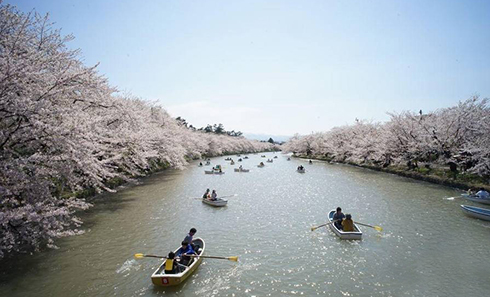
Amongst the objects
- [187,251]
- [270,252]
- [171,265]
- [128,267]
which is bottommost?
[270,252]

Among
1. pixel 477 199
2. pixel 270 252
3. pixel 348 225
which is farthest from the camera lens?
pixel 477 199

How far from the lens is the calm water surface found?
9.17 metres

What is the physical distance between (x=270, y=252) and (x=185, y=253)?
3.90 m

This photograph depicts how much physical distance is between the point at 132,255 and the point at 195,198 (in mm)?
11008

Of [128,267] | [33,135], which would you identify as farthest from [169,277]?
[33,135]

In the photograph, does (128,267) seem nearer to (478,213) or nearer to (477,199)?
(478,213)

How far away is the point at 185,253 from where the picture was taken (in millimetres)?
10422

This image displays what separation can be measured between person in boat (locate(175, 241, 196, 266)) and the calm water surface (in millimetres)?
619

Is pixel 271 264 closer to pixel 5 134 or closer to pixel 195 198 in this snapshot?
pixel 5 134

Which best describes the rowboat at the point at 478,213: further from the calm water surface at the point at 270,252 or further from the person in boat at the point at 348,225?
the person in boat at the point at 348,225

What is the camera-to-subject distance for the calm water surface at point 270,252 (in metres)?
A: 9.17

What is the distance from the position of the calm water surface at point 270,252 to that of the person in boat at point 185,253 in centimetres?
62

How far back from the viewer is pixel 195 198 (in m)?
22.6

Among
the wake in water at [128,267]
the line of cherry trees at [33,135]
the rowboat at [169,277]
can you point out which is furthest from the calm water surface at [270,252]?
the line of cherry trees at [33,135]
